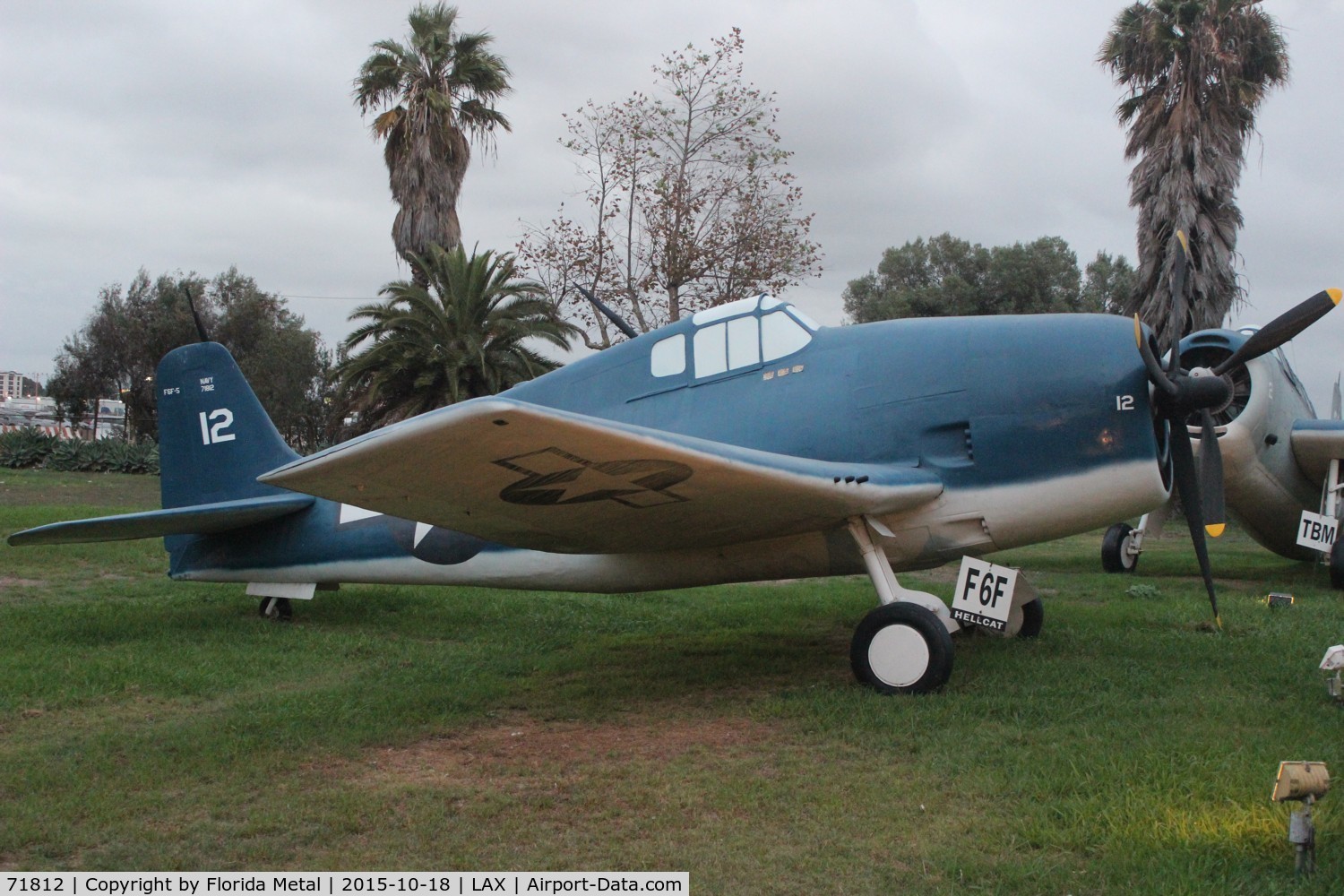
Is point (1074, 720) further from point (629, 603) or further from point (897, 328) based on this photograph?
point (629, 603)

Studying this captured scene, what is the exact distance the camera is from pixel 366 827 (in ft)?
12.3

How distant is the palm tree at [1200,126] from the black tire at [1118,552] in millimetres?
9230

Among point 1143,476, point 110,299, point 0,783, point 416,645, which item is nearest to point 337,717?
point 0,783

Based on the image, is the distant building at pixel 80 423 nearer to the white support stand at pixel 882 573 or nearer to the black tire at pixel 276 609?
the black tire at pixel 276 609

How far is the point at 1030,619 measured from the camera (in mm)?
7418

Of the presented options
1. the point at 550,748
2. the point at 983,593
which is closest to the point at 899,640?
the point at 983,593

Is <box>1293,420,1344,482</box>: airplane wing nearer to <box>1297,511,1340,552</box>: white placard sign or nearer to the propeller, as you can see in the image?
<box>1297,511,1340,552</box>: white placard sign

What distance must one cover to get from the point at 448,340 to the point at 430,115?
7.80m

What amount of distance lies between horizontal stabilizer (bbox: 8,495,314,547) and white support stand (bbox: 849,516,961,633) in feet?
12.6

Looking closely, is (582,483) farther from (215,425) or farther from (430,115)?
(430,115)

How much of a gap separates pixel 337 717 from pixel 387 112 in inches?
952

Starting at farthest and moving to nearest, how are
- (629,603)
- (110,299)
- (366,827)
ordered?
(110,299)
(629,603)
(366,827)

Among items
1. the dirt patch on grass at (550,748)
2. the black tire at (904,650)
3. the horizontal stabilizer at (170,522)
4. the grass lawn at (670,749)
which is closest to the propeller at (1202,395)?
the grass lawn at (670,749)

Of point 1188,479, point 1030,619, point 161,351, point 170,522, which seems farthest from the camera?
point 161,351
